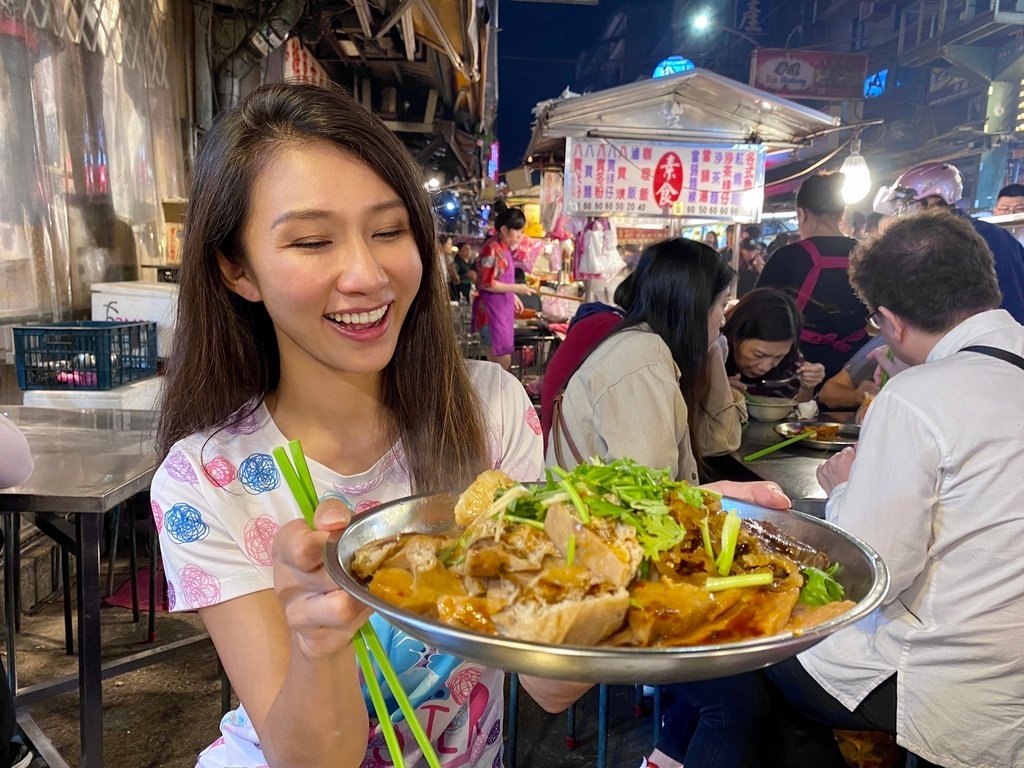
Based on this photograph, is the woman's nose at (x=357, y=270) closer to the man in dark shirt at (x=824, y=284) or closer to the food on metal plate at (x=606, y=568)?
the food on metal plate at (x=606, y=568)

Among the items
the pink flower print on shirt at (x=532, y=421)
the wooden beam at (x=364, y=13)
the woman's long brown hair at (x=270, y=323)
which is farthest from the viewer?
the wooden beam at (x=364, y=13)

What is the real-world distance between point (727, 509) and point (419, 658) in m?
0.85

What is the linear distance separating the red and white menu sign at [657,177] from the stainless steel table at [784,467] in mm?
4512

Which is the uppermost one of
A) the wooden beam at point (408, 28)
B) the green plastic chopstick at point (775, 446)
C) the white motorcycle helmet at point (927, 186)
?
the wooden beam at point (408, 28)

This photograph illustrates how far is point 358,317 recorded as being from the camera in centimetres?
156

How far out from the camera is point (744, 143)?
322 inches

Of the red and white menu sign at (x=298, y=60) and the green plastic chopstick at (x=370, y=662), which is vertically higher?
the red and white menu sign at (x=298, y=60)

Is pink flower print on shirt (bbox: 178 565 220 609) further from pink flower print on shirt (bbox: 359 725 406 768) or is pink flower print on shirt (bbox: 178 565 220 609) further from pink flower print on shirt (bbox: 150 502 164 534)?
pink flower print on shirt (bbox: 359 725 406 768)

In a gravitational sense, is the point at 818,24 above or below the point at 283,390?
above

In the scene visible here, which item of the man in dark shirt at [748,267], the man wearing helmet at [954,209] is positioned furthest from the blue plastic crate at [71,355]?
A: the man in dark shirt at [748,267]

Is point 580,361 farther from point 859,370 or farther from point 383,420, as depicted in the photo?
point 859,370

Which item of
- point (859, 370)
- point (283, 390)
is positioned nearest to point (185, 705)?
point (283, 390)

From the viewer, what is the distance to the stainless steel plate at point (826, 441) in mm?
3869

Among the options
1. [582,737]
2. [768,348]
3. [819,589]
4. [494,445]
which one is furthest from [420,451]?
[768,348]
